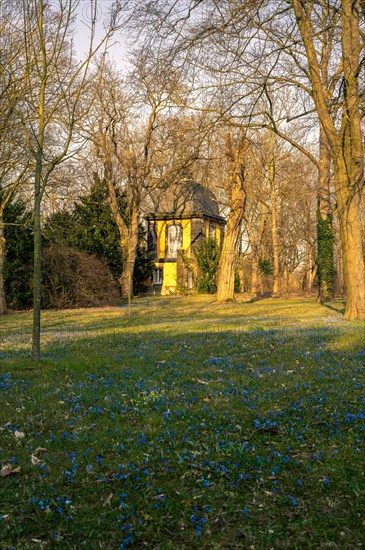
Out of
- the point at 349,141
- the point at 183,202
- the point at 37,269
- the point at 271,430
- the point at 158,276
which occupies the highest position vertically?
the point at 183,202

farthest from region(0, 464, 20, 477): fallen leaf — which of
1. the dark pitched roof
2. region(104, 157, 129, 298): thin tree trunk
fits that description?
the dark pitched roof

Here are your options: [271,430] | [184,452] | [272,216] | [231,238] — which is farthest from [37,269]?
[272,216]

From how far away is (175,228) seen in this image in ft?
164

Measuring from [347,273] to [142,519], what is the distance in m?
14.3

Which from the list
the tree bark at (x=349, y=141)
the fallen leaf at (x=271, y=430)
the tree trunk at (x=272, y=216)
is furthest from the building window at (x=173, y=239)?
the fallen leaf at (x=271, y=430)

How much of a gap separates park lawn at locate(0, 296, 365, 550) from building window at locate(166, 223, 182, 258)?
132 ft

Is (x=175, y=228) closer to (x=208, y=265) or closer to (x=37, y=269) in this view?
(x=208, y=265)

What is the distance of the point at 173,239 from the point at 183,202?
3906 mm

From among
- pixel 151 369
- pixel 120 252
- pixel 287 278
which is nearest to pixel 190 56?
pixel 151 369

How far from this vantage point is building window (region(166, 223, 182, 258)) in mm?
49750

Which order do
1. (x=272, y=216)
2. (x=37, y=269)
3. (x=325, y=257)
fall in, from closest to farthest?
(x=37, y=269)
(x=325, y=257)
(x=272, y=216)

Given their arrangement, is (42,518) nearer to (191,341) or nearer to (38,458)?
(38,458)

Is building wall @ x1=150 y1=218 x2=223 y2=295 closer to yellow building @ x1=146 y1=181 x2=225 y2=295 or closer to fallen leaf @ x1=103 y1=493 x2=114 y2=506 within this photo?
yellow building @ x1=146 y1=181 x2=225 y2=295

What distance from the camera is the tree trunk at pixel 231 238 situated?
2942 centimetres
